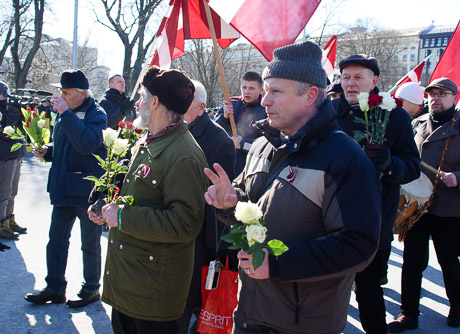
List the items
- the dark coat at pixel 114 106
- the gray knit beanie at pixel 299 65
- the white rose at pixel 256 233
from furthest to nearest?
1. the dark coat at pixel 114 106
2. the gray knit beanie at pixel 299 65
3. the white rose at pixel 256 233

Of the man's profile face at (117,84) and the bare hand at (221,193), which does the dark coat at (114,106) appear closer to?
the man's profile face at (117,84)

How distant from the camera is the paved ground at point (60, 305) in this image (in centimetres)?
402

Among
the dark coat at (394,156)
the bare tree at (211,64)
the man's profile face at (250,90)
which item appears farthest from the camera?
the bare tree at (211,64)

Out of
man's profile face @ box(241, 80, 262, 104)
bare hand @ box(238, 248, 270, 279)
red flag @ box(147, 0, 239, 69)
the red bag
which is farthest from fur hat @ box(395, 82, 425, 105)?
bare hand @ box(238, 248, 270, 279)

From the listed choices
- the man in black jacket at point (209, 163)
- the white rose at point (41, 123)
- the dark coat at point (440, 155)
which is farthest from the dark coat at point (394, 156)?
the white rose at point (41, 123)

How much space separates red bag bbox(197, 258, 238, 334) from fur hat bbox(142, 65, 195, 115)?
120cm

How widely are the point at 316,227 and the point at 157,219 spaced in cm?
96

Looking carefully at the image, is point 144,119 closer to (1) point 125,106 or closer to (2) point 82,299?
(2) point 82,299

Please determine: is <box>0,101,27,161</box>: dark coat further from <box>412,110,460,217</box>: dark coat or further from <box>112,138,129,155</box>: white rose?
<box>412,110,460,217</box>: dark coat

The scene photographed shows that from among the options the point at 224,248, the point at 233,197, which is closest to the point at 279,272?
the point at 233,197

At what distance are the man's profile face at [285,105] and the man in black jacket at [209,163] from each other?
1443 mm

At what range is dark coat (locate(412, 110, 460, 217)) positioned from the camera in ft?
13.8

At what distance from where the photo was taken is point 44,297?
4.35 m

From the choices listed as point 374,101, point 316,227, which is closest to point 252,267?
point 316,227
